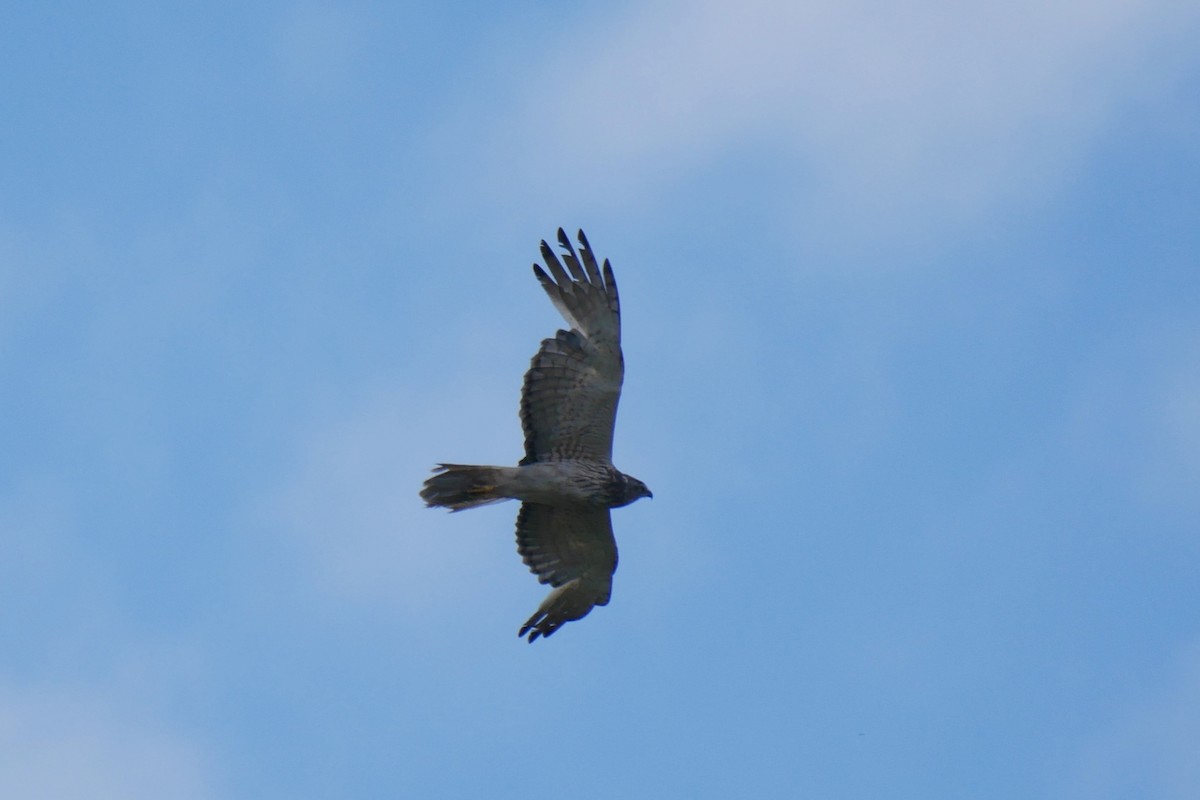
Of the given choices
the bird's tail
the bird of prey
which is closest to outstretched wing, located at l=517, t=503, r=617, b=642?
the bird of prey

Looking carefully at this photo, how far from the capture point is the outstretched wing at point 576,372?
1633 centimetres

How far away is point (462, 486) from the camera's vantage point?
16031mm

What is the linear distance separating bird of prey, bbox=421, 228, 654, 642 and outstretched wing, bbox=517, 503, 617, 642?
0.08 ft

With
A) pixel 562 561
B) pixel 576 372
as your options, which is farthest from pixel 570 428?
pixel 562 561

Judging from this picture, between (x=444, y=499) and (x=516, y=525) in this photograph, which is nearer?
(x=444, y=499)

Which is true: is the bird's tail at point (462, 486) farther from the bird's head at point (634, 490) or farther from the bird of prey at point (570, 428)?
the bird's head at point (634, 490)

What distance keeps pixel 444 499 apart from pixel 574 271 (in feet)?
7.98

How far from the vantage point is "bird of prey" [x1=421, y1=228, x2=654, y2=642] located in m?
16.1

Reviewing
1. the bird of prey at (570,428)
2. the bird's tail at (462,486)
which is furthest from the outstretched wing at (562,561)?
the bird's tail at (462,486)

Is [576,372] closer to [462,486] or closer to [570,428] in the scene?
[570,428]

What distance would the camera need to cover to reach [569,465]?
16328 millimetres

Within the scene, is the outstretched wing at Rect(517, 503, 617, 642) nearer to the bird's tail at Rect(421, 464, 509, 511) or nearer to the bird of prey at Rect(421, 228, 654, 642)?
the bird of prey at Rect(421, 228, 654, 642)

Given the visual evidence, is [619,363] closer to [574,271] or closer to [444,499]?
→ [574,271]

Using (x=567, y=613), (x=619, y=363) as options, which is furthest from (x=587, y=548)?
(x=619, y=363)
